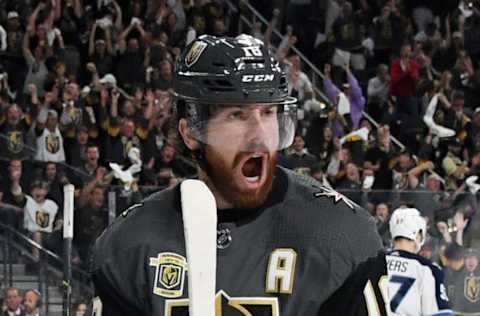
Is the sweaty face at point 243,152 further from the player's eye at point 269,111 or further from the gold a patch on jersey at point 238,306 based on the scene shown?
the gold a patch on jersey at point 238,306

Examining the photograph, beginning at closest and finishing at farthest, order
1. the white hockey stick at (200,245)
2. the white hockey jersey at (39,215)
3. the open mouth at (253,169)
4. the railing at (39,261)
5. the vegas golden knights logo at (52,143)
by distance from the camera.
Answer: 1. the white hockey stick at (200,245)
2. the open mouth at (253,169)
3. the railing at (39,261)
4. the white hockey jersey at (39,215)
5. the vegas golden knights logo at (52,143)

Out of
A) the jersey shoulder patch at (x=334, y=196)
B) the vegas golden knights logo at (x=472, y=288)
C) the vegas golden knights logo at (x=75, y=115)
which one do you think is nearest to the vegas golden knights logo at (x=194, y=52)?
the jersey shoulder patch at (x=334, y=196)

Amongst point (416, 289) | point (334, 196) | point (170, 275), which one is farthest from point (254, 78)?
point (416, 289)

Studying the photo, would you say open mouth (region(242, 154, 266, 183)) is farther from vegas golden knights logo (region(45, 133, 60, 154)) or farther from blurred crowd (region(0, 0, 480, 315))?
vegas golden knights logo (region(45, 133, 60, 154))

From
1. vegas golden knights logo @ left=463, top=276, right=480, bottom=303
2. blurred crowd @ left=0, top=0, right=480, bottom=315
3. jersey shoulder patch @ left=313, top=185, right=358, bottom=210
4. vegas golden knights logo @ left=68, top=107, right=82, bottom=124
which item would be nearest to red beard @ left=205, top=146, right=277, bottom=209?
jersey shoulder patch @ left=313, top=185, right=358, bottom=210

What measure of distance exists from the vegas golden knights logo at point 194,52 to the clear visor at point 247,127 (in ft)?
0.40

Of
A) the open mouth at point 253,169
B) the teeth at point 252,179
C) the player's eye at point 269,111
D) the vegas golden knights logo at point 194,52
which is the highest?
the vegas golden knights logo at point 194,52

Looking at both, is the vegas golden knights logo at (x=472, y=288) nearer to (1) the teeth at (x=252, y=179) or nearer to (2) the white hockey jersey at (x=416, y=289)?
(2) the white hockey jersey at (x=416, y=289)

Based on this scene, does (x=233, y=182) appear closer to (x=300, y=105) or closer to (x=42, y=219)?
(x=42, y=219)

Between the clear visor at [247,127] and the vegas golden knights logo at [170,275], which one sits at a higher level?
the clear visor at [247,127]

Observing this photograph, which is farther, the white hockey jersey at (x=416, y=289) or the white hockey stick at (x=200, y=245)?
the white hockey jersey at (x=416, y=289)

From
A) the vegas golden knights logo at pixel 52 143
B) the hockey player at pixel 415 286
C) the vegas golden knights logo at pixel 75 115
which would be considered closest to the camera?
the hockey player at pixel 415 286

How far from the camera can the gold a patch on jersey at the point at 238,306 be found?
304cm

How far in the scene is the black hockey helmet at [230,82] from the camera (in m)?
3.01
